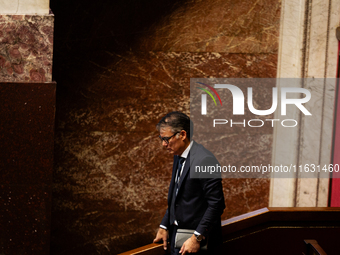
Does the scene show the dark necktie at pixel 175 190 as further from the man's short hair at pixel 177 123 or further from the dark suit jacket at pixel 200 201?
the man's short hair at pixel 177 123

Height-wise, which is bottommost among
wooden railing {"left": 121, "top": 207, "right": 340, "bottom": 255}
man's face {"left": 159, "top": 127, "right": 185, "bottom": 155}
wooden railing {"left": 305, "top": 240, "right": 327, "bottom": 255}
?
wooden railing {"left": 121, "top": 207, "right": 340, "bottom": 255}

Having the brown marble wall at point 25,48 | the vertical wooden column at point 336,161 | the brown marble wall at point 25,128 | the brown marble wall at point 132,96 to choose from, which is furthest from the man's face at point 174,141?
the vertical wooden column at point 336,161

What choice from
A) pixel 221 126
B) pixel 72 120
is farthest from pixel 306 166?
pixel 72 120

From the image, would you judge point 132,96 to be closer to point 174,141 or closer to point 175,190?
point 174,141

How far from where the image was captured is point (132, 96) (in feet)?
13.0

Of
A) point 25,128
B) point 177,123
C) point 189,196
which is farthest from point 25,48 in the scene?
point 189,196

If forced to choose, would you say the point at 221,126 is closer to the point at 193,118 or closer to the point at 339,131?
the point at 193,118

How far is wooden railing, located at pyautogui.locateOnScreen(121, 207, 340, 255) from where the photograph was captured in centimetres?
323

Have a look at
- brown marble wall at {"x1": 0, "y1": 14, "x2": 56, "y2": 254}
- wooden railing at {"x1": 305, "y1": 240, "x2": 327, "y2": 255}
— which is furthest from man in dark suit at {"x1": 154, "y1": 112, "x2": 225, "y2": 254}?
Result: brown marble wall at {"x1": 0, "y1": 14, "x2": 56, "y2": 254}

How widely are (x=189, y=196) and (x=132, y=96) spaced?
5.42 feet

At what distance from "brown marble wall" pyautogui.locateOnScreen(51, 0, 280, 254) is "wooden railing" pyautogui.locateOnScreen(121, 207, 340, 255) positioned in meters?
0.82

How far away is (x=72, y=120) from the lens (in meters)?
3.94

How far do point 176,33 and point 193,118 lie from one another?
2.79 feet

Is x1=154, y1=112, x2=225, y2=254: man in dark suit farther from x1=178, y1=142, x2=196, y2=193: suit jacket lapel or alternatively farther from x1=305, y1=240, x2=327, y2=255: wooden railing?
x1=305, y1=240, x2=327, y2=255: wooden railing
